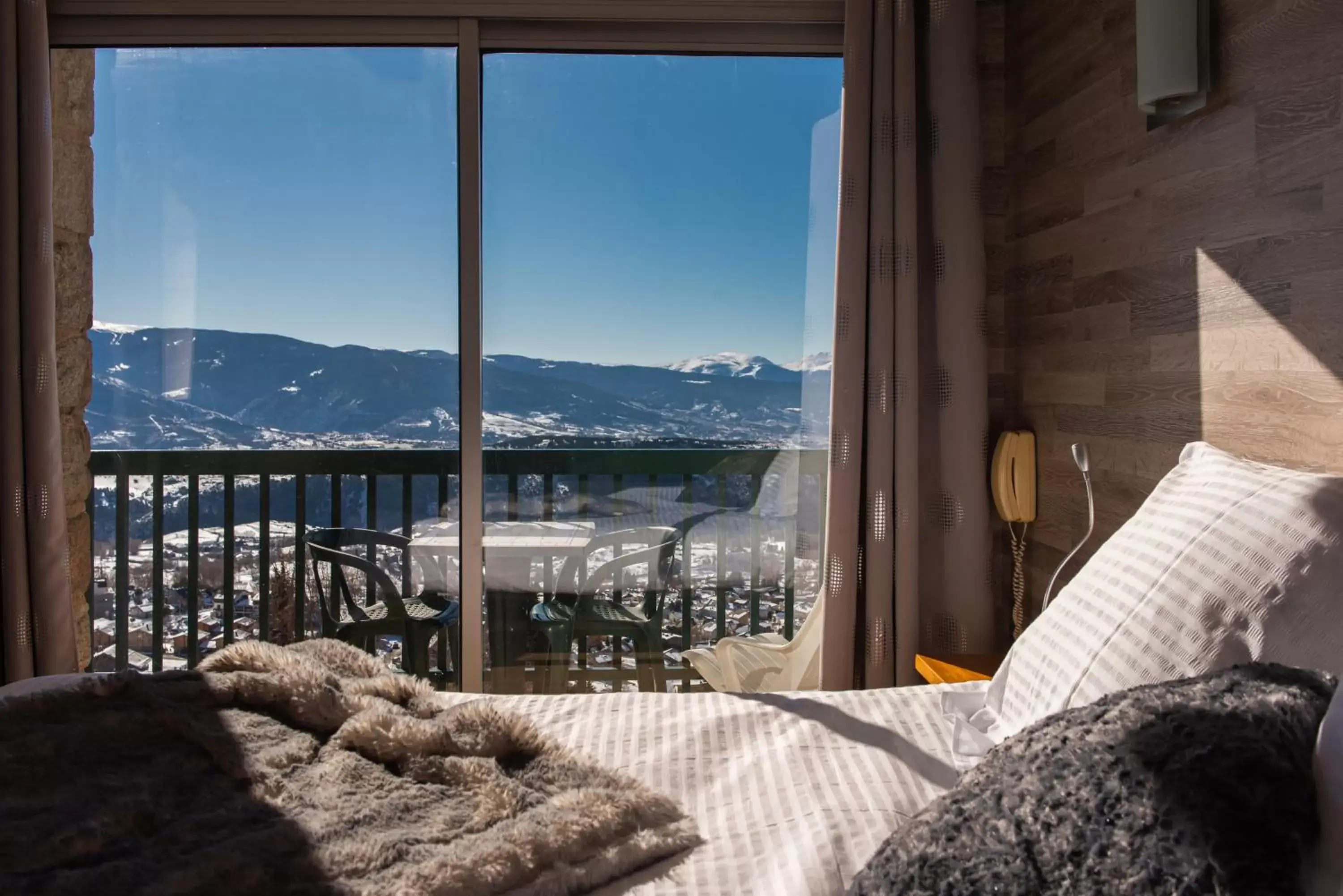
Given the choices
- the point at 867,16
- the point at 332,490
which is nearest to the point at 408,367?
the point at 332,490

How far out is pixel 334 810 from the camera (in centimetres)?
116

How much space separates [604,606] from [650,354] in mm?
846

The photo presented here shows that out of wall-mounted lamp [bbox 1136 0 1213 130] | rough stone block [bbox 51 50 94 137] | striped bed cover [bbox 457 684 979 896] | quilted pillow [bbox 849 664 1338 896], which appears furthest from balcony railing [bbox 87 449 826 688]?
quilted pillow [bbox 849 664 1338 896]

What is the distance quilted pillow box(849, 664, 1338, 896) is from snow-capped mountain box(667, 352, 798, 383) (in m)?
2.02

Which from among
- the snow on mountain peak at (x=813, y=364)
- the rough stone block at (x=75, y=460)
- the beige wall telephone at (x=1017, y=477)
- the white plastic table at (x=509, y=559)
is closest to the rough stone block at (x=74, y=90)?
the rough stone block at (x=75, y=460)

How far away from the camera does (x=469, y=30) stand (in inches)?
109

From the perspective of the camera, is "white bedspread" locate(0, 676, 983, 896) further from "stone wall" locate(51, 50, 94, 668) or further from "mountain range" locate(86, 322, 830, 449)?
"stone wall" locate(51, 50, 94, 668)

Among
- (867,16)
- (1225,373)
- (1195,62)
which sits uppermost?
(867,16)

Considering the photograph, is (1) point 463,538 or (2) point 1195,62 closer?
(2) point 1195,62

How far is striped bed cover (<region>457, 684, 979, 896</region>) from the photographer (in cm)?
107

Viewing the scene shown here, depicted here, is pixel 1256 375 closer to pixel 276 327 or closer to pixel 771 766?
pixel 771 766

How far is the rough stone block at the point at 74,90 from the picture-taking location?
2.82 meters

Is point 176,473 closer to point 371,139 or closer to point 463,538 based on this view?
point 463,538

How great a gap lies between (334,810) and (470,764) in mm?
192
